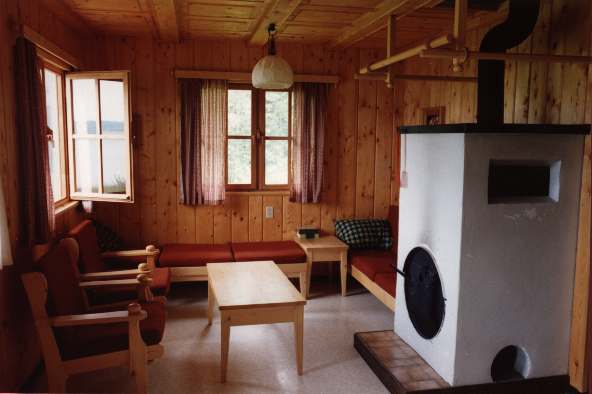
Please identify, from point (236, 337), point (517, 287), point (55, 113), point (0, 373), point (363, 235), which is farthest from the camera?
point (363, 235)

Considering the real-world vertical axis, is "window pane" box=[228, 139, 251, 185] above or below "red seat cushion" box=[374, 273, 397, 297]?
above

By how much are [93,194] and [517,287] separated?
10.6ft

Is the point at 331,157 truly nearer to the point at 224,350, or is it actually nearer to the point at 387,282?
the point at 387,282

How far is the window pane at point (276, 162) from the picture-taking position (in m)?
5.19

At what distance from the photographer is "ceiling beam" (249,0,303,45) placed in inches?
139

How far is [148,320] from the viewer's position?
9.58 feet

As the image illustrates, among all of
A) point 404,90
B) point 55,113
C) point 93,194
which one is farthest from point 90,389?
point 404,90

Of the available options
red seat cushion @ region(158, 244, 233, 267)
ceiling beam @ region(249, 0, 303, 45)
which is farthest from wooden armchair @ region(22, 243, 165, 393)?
ceiling beam @ region(249, 0, 303, 45)

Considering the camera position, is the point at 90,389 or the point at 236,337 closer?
the point at 90,389

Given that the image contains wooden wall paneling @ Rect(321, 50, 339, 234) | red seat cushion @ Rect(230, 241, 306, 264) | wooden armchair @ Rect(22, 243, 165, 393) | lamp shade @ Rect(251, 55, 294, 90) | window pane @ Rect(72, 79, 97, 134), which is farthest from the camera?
wooden wall paneling @ Rect(321, 50, 339, 234)

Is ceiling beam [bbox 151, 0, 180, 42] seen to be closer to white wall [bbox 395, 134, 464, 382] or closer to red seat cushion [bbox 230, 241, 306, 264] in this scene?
white wall [bbox 395, 134, 464, 382]

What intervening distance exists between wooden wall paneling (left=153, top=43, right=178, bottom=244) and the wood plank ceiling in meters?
0.24

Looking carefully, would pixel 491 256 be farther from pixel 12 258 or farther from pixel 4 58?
pixel 4 58

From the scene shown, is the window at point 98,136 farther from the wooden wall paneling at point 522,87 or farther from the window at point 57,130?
the wooden wall paneling at point 522,87
